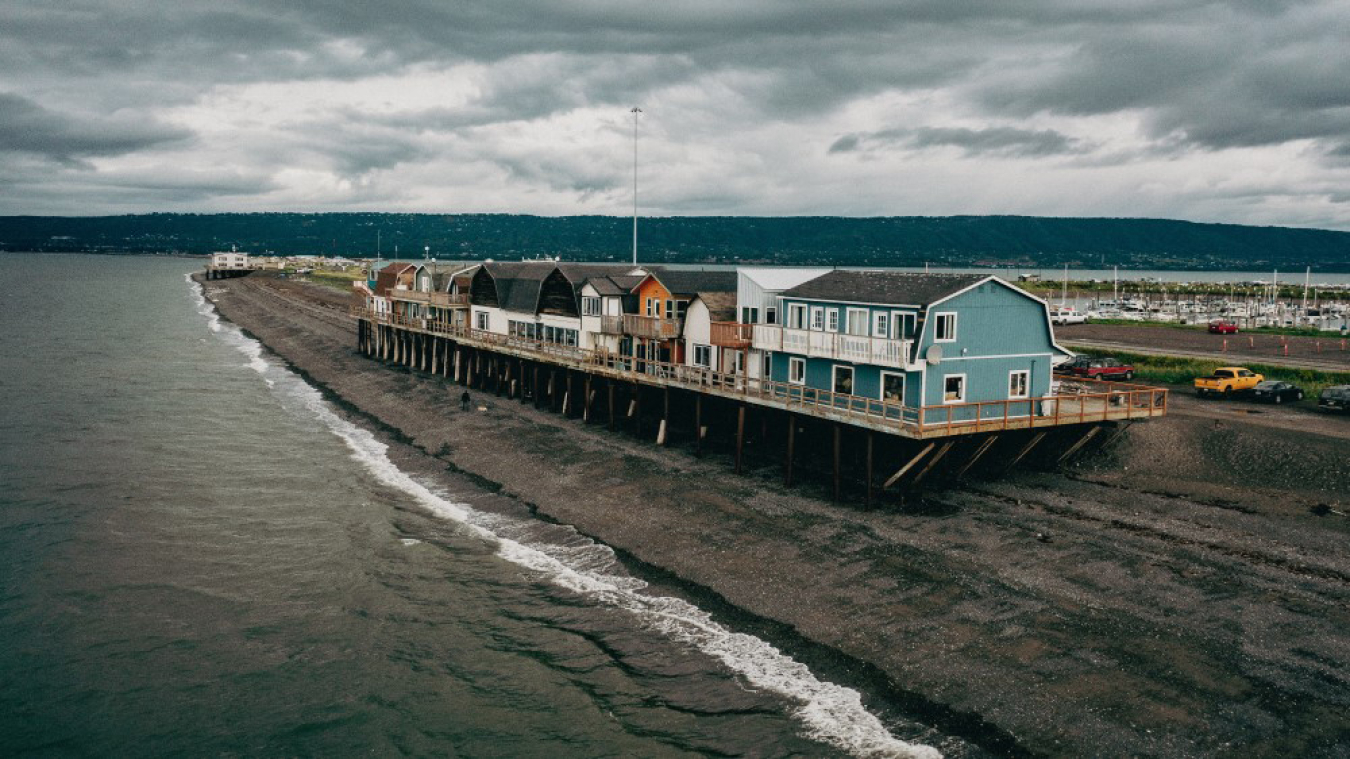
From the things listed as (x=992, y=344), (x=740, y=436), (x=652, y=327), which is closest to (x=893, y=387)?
(x=992, y=344)

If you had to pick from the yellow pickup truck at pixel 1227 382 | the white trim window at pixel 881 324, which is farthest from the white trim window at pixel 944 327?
the yellow pickup truck at pixel 1227 382

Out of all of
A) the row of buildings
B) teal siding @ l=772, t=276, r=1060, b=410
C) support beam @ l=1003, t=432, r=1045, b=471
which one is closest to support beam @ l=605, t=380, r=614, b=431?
the row of buildings

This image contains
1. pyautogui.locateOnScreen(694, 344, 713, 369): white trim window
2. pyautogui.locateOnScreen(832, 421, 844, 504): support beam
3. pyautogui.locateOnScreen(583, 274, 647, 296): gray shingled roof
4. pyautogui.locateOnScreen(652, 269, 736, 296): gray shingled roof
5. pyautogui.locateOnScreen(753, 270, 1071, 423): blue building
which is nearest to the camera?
pyautogui.locateOnScreen(753, 270, 1071, 423): blue building

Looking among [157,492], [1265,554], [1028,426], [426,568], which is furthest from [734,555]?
[157,492]

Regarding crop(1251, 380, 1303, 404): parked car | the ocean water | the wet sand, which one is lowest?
the ocean water

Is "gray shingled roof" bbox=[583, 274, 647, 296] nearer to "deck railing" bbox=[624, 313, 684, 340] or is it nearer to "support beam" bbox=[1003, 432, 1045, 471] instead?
"deck railing" bbox=[624, 313, 684, 340]

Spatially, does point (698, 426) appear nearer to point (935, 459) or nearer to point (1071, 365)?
point (935, 459)
